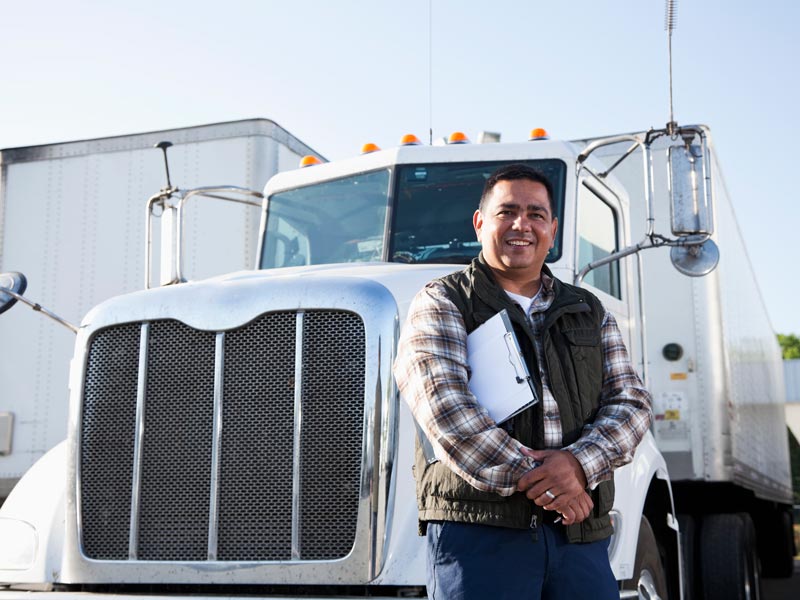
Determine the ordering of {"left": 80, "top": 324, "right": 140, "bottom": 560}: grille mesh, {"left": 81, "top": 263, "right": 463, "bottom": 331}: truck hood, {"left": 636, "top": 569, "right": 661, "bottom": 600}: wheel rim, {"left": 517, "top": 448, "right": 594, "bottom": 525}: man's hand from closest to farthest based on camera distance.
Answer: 1. {"left": 517, "top": 448, "right": 594, "bottom": 525}: man's hand
2. {"left": 81, "top": 263, "right": 463, "bottom": 331}: truck hood
3. {"left": 80, "top": 324, "right": 140, "bottom": 560}: grille mesh
4. {"left": 636, "top": 569, "right": 661, "bottom": 600}: wheel rim

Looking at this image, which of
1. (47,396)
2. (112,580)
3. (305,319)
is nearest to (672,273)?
(305,319)

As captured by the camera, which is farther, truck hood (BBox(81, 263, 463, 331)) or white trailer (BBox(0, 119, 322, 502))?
white trailer (BBox(0, 119, 322, 502))

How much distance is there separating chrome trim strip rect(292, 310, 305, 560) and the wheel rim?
1402 mm

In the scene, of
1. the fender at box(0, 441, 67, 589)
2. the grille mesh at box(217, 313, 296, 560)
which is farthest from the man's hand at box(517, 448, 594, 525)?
the fender at box(0, 441, 67, 589)

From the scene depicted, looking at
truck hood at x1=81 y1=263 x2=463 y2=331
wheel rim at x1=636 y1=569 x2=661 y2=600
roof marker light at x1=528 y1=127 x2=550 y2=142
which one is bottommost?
wheel rim at x1=636 y1=569 x2=661 y2=600

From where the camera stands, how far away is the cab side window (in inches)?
189

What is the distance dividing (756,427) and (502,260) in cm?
631

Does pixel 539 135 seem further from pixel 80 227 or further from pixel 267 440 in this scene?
pixel 80 227

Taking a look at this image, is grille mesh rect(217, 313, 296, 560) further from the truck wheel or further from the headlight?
the truck wheel

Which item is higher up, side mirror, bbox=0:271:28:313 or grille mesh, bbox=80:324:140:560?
side mirror, bbox=0:271:28:313

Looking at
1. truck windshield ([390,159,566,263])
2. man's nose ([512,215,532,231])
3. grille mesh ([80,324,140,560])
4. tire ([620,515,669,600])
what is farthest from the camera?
Result: truck windshield ([390,159,566,263])

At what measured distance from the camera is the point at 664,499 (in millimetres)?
4730

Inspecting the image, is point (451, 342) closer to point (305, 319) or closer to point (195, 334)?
point (305, 319)

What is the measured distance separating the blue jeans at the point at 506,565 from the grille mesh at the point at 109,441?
5.76ft
